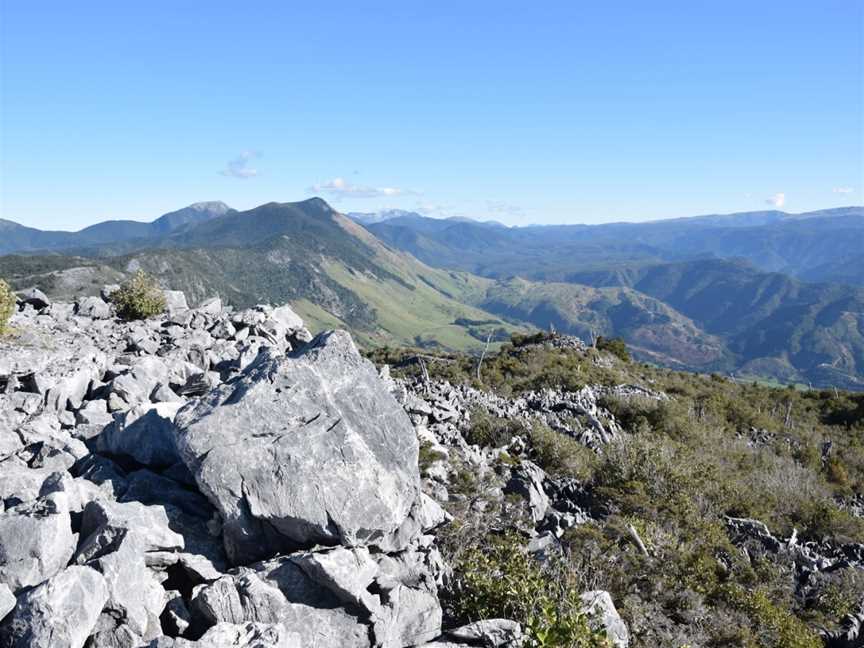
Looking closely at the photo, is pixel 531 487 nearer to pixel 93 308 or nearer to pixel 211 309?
pixel 211 309

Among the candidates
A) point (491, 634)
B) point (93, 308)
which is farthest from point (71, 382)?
point (93, 308)

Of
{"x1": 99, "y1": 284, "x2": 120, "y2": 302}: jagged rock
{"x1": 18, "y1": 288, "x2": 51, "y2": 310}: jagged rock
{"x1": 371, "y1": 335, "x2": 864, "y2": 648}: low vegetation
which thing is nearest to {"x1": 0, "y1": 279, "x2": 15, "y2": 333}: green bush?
{"x1": 18, "y1": 288, "x2": 51, "y2": 310}: jagged rock

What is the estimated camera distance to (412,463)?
1445cm

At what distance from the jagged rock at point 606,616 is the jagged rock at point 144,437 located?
11.1 metres

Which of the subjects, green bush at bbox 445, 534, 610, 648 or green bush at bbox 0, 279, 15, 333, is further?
green bush at bbox 0, 279, 15, 333

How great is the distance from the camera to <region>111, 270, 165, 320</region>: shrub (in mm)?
36031

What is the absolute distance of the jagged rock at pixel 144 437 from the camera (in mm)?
15211

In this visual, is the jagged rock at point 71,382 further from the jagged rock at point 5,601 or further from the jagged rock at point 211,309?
the jagged rock at point 211,309

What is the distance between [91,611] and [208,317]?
28.2 m

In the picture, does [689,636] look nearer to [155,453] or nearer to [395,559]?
[395,559]

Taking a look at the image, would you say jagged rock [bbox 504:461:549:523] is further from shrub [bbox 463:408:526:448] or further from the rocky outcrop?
the rocky outcrop

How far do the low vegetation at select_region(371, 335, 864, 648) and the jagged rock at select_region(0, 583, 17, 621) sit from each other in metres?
9.06

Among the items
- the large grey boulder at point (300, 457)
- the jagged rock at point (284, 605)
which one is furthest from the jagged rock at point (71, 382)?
the jagged rock at point (284, 605)

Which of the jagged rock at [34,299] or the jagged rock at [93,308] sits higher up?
the jagged rock at [34,299]
